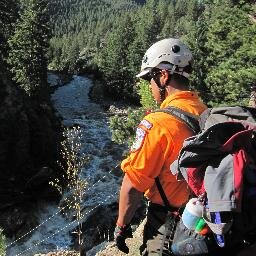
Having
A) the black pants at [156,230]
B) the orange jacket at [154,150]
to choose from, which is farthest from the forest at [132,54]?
the orange jacket at [154,150]

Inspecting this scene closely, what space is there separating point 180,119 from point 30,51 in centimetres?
4505

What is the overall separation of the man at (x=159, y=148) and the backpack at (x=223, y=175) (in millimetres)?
308

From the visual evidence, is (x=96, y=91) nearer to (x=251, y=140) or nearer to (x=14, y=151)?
(x=14, y=151)

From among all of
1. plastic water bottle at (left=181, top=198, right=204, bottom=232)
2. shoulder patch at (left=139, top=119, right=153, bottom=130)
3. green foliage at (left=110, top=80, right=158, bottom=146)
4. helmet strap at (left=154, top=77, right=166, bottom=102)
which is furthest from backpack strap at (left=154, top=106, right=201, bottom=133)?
green foliage at (left=110, top=80, right=158, bottom=146)

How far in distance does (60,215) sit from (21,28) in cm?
2590

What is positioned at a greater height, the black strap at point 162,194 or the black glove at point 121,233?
the black strap at point 162,194

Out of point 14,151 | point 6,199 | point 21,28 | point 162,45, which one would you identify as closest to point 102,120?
point 21,28

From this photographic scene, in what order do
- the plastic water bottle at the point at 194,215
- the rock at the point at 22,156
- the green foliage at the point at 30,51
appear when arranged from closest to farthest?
the plastic water bottle at the point at 194,215, the rock at the point at 22,156, the green foliage at the point at 30,51

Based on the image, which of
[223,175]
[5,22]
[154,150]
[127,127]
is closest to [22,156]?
[127,127]

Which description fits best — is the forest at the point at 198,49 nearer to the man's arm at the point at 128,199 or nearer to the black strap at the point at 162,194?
the black strap at the point at 162,194

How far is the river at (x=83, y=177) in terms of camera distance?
2548cm

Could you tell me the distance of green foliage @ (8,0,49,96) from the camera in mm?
46188

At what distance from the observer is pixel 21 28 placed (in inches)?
1930

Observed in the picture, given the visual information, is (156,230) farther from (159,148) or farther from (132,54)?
(132,54)
